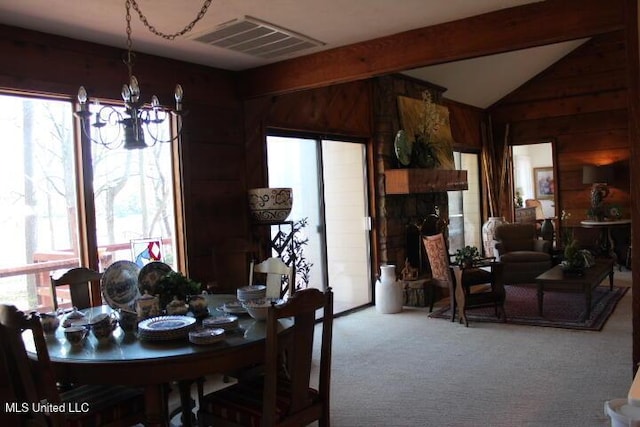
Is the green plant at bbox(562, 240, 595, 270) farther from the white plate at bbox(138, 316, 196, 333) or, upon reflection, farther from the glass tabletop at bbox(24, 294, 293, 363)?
the white plate at bbox(138, 316, 196, 333)

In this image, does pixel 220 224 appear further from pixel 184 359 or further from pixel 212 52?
pixel 184 359

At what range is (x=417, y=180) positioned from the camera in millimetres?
6414

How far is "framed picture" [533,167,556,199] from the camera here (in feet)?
32.2

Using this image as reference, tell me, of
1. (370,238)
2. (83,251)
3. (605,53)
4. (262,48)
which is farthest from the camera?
(605,53)

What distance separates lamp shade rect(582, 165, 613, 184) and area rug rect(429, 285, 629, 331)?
239cm

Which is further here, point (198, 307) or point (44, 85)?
point (44, 85)

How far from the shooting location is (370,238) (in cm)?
645

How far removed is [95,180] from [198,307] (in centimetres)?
160

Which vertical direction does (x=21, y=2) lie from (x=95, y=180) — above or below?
above

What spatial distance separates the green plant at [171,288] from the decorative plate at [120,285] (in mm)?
150

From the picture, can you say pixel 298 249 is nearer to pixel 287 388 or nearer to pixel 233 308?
pixel 233 308

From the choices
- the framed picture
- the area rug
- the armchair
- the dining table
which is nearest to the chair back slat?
the dining table

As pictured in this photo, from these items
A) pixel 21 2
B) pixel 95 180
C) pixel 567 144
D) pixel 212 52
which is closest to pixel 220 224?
pixel 95 180

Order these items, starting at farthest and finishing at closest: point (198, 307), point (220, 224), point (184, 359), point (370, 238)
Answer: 1. point (370, 238)
2. point (220, 224)
3. point (198, 307)
4. point (184, 359)
